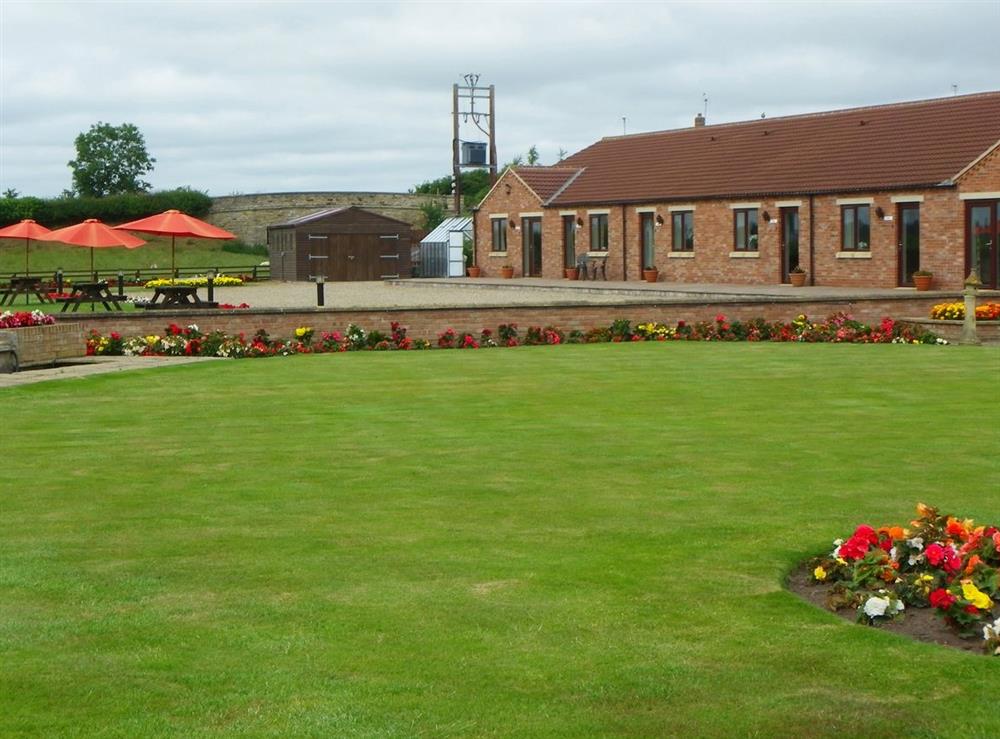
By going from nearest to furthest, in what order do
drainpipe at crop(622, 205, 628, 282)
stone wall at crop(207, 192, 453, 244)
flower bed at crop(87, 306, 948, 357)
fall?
flower bed at crop(87, 306, 948, 357)
drainpipe at crop(622, 205, 628, 282)
stone wall at crop(207, 192, 453, 244)

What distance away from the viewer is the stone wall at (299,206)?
80.9 m

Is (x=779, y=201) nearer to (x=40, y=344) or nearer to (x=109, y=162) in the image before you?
(x=40, y=344)

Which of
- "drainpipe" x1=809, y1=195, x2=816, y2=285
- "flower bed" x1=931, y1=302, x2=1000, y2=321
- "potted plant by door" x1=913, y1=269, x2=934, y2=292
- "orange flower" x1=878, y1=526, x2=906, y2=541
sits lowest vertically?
"orange flower" x1=878, y1=526, x2=906, y2=541

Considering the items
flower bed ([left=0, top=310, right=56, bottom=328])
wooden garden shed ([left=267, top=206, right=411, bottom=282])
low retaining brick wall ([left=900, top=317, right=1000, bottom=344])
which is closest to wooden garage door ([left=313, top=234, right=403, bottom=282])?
wooden garden shed ([left=267, top=206, right=411, bottom=282])

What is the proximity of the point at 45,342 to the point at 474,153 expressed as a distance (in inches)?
1966

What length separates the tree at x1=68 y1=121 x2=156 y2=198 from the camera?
104 m

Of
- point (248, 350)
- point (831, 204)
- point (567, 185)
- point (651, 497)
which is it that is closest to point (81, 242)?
point (248, 350)

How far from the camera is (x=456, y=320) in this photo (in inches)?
1059

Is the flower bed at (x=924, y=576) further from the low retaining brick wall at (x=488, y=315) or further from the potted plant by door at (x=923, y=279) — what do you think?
the potted plant by door at (x=923, y=279)

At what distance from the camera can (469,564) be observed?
26.9 ft

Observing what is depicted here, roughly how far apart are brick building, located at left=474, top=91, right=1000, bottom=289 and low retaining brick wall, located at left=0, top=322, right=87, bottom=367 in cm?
2354

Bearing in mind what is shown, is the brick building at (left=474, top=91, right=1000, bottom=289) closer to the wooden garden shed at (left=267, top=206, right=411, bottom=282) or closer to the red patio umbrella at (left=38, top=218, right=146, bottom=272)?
the wooden garden shed at (left=267, top=206, right=411, bottom=282)

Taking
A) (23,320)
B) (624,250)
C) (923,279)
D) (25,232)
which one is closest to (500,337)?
(23,320)

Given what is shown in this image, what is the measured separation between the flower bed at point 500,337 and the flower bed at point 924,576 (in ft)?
59.4
